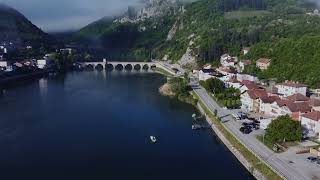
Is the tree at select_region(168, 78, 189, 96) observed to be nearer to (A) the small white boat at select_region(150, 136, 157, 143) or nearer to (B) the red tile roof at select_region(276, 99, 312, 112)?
(B) the red tile roof at select_region(276, 99, 312, 112)

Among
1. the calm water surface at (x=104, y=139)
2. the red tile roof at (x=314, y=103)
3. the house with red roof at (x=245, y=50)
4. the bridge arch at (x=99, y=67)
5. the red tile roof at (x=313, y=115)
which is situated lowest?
the calm water surface at (x=104, y=139)

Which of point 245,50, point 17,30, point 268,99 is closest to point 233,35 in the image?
point 245,50

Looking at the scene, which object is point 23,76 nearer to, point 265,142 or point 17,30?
point 17,30

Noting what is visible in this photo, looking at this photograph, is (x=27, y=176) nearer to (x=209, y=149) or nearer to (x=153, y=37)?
(x=209, y=149)

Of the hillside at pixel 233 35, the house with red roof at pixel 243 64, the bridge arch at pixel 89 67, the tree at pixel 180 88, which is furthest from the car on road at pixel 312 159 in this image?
the bridge arch at pixel 89 67

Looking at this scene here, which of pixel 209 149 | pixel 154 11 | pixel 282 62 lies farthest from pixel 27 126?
pixel 154 11

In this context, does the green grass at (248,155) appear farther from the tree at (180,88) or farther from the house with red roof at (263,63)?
the house with red roof at (263,63)
